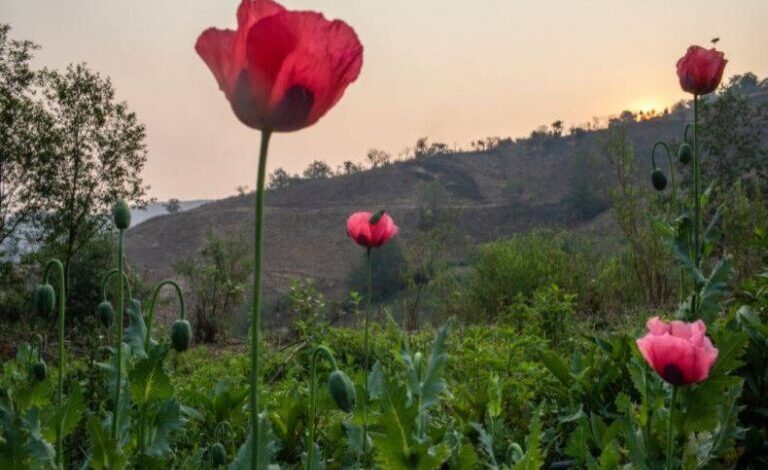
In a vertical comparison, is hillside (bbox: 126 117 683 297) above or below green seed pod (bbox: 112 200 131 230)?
above

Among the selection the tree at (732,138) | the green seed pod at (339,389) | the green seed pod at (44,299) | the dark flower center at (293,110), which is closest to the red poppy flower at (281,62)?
the dark flower center at (293,110)

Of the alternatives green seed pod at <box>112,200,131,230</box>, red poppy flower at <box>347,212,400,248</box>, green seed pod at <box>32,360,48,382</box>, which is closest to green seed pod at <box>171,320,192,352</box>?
green seed pod at <box>112,200,131,230</box>

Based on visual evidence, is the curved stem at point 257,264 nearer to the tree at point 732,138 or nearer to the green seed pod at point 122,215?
the green seed pod at point 122,215

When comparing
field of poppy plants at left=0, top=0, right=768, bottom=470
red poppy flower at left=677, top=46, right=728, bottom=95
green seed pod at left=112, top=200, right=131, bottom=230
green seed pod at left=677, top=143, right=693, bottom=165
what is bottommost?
field of poppy plants at left=0, top=0, right=768, bottom=470

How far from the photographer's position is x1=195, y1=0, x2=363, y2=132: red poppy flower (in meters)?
0.72

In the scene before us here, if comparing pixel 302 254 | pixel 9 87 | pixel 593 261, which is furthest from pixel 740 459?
pixel 302 254

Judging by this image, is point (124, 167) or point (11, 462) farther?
point (124, 167)

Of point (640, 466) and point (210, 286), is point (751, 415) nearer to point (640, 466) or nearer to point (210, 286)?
point (640, 466)

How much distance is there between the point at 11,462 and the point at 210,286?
1032cm

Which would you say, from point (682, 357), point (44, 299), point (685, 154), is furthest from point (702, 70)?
point (44, 299)

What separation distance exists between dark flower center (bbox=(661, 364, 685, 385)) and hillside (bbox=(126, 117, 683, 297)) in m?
38.9

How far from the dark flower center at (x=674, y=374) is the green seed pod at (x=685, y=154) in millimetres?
1273

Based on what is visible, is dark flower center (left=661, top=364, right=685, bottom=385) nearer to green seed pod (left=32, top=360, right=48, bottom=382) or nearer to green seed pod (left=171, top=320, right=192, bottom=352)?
green seed pod (left=171, top=320, right=192, bottom=352)

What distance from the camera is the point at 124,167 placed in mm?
15586
